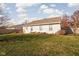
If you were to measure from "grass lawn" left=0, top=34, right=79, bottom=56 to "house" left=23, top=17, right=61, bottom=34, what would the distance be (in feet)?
0.18

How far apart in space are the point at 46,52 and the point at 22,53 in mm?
254

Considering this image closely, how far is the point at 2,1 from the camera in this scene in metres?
2.32

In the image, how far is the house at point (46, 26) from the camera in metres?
2.32

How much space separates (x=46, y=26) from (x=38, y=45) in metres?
0.22

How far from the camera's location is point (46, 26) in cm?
232

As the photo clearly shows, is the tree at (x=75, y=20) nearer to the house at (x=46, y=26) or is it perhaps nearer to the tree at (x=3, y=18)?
the house at (x=46, y=26)

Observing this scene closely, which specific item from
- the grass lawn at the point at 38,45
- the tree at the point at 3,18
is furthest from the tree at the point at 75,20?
the tree at the point at 3,18

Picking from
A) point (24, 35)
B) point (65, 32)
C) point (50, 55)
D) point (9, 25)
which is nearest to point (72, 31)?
point (65, 32)

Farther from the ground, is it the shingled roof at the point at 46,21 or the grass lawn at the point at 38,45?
the shingled roof at the point at 46,21

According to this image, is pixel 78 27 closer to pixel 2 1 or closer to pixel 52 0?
pixel 52 0

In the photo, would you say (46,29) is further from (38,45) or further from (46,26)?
(38,45)

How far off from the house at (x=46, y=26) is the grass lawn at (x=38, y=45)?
0.18 ft

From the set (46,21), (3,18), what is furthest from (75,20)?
(3,18)

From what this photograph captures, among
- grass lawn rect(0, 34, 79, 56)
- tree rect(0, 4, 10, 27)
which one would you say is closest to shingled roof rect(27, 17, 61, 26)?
grass lawn rect(0, 34, 79, 56)
